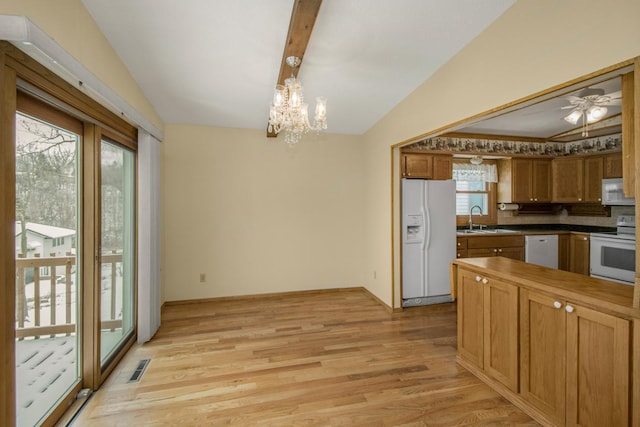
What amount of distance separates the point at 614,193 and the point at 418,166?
9.08 ft

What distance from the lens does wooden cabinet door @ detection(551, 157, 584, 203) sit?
14.7 ft

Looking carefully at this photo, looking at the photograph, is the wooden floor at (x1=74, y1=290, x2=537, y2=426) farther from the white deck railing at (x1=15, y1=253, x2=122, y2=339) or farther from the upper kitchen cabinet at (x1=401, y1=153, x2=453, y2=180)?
the upper kitchen cabinet at (x1=401, y1=153, x2=453, y2=180)

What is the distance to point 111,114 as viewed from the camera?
2303 mm

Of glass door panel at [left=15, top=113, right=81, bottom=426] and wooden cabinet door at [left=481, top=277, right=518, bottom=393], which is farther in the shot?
wooden cabinet door at [left=481, top=277, right=518, bottom=393]

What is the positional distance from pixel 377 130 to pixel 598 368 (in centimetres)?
341

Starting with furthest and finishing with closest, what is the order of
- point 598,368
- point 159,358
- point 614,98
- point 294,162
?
point 294,162
point 614,98
point 159,358
point 598,368

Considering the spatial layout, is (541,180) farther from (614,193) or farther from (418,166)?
(418,166)

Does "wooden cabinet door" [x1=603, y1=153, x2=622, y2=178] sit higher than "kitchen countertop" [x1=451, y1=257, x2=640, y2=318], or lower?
higher


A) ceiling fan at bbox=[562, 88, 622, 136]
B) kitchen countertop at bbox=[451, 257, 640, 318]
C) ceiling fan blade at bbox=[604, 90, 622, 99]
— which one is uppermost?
ceiling fan blade at bbox=[604, 90, 622, 99]

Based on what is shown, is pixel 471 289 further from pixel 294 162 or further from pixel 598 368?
pixel 294 162

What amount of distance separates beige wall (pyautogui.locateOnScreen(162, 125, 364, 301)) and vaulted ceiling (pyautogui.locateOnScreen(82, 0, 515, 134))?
31.7 inches

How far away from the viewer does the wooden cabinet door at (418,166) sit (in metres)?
3.93

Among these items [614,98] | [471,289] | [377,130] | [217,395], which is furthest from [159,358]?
[614,98]

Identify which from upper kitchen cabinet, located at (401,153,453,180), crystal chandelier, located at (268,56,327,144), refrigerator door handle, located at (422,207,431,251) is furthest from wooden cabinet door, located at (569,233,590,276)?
crystal chandelier, located at (268,56,327,144)
